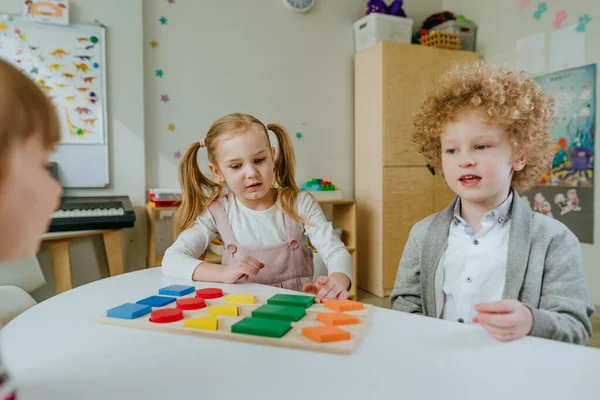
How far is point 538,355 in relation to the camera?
624mm

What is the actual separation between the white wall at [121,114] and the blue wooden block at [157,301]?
6.73 ft

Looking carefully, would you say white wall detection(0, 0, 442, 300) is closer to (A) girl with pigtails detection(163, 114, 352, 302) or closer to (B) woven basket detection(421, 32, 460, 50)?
(B) woven basket detection(421, 32, 460, 50)

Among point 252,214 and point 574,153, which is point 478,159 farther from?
point 574,153

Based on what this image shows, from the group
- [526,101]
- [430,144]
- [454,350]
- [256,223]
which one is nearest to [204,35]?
[256,223]

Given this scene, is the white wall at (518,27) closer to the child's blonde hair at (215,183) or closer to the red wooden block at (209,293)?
the child's blonde hair at (215,183)

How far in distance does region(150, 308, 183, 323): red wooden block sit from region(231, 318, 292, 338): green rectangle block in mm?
124

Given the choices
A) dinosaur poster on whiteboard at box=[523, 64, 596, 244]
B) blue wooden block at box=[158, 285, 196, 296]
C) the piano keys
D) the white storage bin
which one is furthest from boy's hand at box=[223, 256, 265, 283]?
the white storage bin

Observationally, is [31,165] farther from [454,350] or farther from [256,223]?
[256,223]

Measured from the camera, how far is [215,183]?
1.60 metres

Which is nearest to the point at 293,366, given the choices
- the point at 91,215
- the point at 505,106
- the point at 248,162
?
the point at 505,106

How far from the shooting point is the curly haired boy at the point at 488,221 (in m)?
0.95

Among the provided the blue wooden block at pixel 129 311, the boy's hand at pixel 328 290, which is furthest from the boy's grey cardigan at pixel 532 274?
the blue wooden block at pixel 129 311

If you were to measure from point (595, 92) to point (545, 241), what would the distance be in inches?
86.6

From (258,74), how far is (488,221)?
244cm
